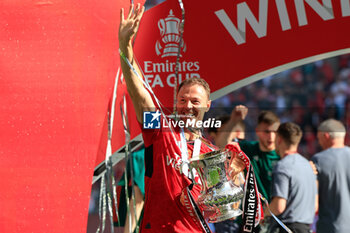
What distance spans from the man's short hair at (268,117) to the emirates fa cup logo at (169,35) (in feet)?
1.99

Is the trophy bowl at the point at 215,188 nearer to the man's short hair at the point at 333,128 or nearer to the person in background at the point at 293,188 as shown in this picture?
the person in background at the point at 293,188

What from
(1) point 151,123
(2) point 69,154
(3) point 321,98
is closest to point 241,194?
(1) point 151,123

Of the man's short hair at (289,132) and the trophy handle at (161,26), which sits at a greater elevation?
the trophy handle at (161,26)

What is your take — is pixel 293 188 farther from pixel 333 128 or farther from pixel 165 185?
pixel 165 185

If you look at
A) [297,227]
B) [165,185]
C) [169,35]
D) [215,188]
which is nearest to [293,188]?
[297,227]

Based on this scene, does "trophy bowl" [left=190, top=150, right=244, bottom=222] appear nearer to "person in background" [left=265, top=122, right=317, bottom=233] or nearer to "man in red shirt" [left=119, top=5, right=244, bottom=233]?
"man in red shirt" [left=119, top=5, right=244, bottom=233]

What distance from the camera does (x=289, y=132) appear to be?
302 cm

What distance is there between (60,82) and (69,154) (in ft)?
1.35

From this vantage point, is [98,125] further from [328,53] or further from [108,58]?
[328,53]

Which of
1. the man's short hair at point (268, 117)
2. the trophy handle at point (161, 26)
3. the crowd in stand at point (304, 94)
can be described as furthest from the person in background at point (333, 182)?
the trophy handle at point (161, 26)

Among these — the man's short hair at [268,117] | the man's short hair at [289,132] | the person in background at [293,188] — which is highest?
the man's short hair at [268,117]

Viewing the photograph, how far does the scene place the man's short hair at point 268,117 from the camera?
302 centimetres

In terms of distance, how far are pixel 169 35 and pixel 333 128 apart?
1.08 meters

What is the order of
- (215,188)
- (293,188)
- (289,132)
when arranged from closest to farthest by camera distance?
(215,188), (289,132), (293,188)
